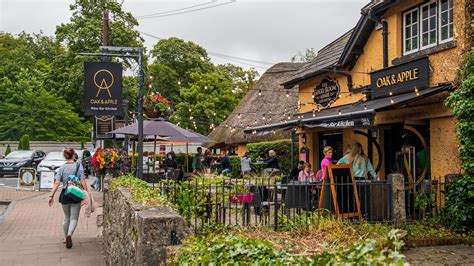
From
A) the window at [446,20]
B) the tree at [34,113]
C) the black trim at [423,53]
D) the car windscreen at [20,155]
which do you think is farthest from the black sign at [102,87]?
the tree at [34,113]

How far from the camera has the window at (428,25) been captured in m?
10.0

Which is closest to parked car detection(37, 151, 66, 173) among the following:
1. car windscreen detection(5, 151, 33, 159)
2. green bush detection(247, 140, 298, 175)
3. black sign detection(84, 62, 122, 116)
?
car windscreen detection(5, 151, 33, 159)

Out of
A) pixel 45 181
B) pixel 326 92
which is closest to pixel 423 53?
pixel 326 92

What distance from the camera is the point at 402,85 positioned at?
1034 centimetres

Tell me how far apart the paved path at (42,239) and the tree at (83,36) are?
24729 millimetres

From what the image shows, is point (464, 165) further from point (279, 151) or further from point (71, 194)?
point (279, 151)

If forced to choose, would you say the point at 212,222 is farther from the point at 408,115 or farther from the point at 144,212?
the point at 408,115

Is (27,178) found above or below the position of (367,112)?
below

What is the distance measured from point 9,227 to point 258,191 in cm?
659

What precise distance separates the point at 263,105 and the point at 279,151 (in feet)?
18.6

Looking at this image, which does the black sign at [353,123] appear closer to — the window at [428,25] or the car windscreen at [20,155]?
the window at [428,25]

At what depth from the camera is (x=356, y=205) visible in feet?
25.7

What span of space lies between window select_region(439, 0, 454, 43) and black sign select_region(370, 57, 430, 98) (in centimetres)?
59

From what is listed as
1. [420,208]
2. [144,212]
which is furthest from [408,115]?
[144,212]
